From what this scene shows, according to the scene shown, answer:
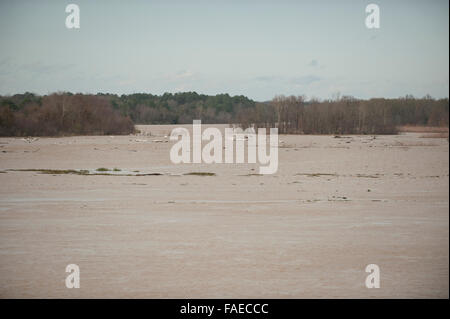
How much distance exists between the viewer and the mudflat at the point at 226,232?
21.7ft

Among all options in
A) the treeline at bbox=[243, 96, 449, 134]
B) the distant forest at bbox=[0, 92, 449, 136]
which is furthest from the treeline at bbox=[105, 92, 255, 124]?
the treeline at bbox=[243, 96, 449, 134]

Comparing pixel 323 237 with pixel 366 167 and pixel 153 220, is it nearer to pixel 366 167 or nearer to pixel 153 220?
pixel 153 220

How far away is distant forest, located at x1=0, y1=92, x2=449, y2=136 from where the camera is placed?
79.3ft

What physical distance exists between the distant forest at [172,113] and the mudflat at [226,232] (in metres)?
5.22

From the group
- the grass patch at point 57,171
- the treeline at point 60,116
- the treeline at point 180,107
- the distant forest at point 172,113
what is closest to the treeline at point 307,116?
the distant forest at point 172,113

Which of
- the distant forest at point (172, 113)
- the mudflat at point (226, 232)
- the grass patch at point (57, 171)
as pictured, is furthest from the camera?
the distant forest at point (172, 113)

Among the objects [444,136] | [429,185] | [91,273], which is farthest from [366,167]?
[91,273]

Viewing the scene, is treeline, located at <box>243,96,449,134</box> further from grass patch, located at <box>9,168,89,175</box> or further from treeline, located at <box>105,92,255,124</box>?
grass patch, located at <box>9,168,89,175</box>

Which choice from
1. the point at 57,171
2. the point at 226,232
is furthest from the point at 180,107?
the point at 226,232

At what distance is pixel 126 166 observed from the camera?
2150 cm

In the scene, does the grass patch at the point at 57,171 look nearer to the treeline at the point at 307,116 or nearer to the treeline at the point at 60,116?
the treeline at the point at 60,116

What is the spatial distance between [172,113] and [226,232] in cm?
3335

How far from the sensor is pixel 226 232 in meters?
9.60

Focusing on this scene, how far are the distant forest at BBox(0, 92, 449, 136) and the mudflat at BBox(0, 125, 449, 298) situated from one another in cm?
522
